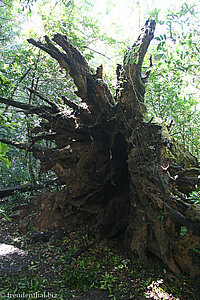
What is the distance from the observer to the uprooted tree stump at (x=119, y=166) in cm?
367

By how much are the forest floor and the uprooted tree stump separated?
0.29m

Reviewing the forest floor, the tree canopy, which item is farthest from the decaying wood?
the forest floor

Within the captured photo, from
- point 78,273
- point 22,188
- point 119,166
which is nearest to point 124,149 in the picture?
point 119,166

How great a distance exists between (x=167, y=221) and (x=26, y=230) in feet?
12.6

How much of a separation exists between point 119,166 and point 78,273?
9.30ft

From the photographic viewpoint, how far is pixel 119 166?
18.9 ft

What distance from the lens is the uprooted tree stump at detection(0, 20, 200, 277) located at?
367 centimetres

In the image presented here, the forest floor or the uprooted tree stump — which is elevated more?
the uprooted tree stump

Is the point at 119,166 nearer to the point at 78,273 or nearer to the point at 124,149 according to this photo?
the point at 124,149

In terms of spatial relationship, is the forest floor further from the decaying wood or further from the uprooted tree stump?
the decaying wood

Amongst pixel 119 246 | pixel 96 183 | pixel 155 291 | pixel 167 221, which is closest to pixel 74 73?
pixel 96 183

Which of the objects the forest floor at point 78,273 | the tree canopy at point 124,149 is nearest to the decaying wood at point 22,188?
the tree canopy at point 124,149

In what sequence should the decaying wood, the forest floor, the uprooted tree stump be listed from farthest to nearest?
the decaying wood
the uprooted tree stump
the forest floor

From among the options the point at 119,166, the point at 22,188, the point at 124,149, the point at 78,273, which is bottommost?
the point at 78,273
